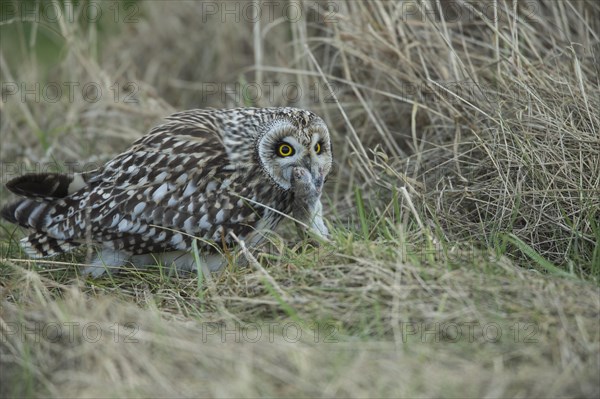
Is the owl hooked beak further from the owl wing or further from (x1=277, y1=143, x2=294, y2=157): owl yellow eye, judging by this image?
the owl wing

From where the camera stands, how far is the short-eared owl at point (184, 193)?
391cm

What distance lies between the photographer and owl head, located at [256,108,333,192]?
3895 millimetres

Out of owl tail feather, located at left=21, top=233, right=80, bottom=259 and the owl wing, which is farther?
owl tail feather, located at left=21, top=233, right=80, bottom=259

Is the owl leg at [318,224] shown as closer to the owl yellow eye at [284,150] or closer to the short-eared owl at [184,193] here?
the short-eared owl at [184,193]

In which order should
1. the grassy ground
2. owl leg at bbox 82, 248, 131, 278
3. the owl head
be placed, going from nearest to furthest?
the grassy ground, the owl head, owl leg at bbox 82, 248, 131, 278

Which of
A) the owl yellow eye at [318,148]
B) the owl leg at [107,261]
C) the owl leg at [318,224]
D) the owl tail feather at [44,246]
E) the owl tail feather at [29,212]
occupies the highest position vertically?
the owl yellow eye at [318,148]

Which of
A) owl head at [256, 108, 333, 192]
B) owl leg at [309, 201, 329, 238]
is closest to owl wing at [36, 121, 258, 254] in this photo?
owl head at [256, 108, 333, 192]

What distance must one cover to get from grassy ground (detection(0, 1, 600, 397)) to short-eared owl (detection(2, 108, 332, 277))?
170 millimetres

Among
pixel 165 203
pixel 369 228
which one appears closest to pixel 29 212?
pixel 165 203

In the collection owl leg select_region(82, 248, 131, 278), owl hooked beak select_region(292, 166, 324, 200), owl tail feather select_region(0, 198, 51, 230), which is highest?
owl hooked beak select_region(292, 166, 324, 200)

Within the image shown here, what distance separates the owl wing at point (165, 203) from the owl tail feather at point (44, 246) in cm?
4

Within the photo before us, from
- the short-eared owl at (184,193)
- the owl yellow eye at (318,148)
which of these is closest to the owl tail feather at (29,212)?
the short-eared owl at (184,193)

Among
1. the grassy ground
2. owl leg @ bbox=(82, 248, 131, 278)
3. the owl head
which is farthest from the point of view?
owl leg @ bbox=(82, 248, 131, 278)

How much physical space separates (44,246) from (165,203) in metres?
0.70
